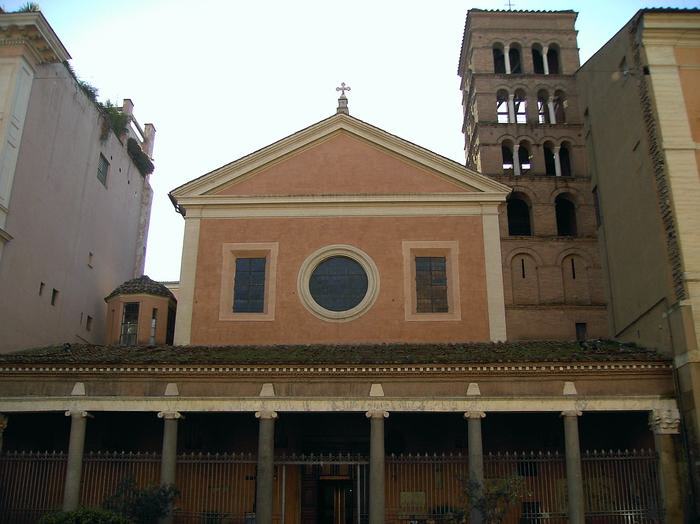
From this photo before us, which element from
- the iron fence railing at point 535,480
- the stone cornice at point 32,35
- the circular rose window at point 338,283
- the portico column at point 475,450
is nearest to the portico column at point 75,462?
the circular rose window at point 338,283

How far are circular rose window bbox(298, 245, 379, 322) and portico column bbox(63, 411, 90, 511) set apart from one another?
22.5 feet

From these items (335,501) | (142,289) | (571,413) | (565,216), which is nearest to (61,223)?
(142,289)

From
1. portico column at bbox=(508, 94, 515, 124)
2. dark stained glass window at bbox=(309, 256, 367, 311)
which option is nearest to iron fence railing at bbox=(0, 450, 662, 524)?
dark stained glass window at bbox=(309, 256, 367, 311)

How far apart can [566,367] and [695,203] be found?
5263 mm

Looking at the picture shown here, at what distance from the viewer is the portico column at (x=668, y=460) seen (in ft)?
52.5

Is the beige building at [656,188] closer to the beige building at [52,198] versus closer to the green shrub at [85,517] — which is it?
the green shrub at [85,517]

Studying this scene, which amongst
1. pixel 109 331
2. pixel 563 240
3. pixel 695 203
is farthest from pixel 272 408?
pixel 563 240

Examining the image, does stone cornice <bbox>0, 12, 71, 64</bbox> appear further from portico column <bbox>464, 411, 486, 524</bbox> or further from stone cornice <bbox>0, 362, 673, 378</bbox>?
portico column <bbox>464, 411, 486, 524</bbox>

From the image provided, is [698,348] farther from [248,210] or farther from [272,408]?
[248,210]

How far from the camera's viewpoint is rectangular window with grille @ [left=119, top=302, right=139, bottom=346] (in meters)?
23.1

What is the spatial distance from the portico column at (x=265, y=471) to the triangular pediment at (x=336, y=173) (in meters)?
7.81

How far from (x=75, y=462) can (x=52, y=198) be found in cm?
935

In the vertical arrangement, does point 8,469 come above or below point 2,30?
below

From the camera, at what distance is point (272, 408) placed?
1717 centimetres
